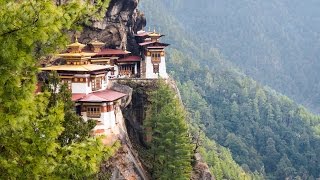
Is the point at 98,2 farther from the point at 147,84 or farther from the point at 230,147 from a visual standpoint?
the point at 230,147

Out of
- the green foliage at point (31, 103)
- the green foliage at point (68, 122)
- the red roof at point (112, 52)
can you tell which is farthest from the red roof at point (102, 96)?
the green foliage at point (31, 103)

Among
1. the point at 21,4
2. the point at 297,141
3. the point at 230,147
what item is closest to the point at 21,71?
the point at 21,4

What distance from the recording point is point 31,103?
1161 centimetres

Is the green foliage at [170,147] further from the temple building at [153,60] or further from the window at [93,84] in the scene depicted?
the temple building at [153,60]

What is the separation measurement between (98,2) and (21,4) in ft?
6.08

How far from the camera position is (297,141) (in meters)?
134

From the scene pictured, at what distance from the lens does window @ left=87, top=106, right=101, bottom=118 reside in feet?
110

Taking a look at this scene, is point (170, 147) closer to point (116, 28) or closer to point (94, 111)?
point (94, 111)

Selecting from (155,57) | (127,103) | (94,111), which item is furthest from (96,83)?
(155,57)

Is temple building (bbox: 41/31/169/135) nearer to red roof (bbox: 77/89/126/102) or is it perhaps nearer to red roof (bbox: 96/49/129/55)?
red roof (bbox: 77/89/126/102)

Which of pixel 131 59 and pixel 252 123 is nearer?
pixel 131 59

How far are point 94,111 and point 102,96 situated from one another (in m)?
1.49

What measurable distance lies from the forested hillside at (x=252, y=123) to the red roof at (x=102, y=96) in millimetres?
80239

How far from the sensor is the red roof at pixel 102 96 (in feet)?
110
